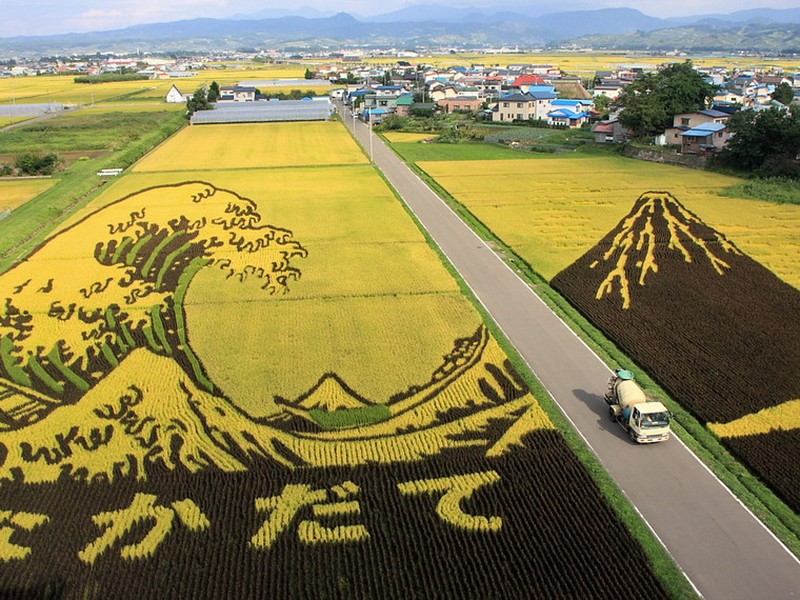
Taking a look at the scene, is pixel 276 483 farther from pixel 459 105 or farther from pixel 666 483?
pixel 459 105

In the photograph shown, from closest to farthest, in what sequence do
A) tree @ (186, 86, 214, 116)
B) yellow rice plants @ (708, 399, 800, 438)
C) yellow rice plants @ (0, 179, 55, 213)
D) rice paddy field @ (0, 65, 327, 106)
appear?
yellow rice plants @ (708, 399, 800, 438) < yellow rice plants @ (0, 179, 55, 213) < tree @ (186, 86, 214, 116) < rice paddy field @ (0, 65, 327, 106)

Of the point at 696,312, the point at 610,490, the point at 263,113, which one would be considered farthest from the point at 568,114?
the point at 610,490

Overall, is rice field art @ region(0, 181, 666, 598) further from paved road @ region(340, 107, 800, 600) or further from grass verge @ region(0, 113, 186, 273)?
grass verge @ region(0, 113, 186, 273)

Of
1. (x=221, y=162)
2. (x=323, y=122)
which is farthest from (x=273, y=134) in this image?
(x=221, y=162)

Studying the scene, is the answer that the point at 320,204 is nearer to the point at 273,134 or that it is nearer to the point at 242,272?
the point at 242,272

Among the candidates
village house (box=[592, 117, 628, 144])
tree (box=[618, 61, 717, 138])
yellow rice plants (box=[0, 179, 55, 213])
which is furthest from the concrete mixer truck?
village house (box=[592, 117, 628, 144])

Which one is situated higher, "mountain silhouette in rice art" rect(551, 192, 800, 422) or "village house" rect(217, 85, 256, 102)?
"mountain silhouette in rice art" rect(551, 192, 800, 422)

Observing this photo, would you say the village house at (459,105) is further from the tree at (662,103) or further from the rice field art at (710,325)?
the rice field art at (710,325)

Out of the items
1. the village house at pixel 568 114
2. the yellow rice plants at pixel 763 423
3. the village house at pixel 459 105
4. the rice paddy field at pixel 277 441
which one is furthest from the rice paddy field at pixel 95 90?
the yellow rice plants at pixel 763 423
